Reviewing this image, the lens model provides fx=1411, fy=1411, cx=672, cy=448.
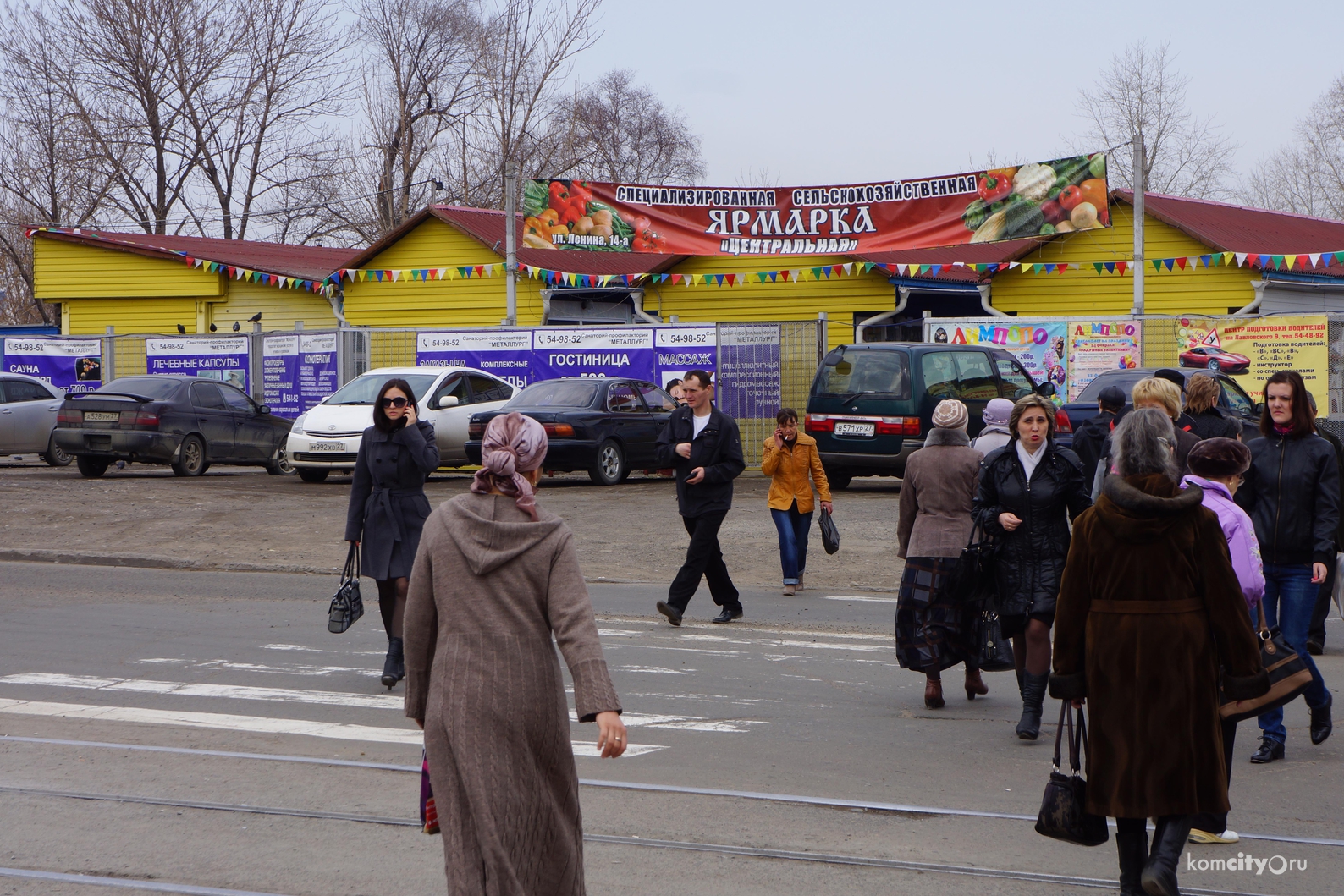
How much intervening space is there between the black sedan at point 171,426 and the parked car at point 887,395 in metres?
9.08

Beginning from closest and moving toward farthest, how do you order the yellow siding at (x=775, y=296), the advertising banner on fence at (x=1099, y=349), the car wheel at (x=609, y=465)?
the car wheel at (x=609, y=465)
the advertising banner on fence at (x=1099, y=349)
the yellow siding at (x=775, y=296)

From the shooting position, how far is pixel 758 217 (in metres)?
23.5

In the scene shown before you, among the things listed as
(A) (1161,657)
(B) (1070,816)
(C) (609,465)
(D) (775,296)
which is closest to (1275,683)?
(A) (1161,657)

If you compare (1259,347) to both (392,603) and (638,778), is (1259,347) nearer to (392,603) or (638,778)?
(392,603)

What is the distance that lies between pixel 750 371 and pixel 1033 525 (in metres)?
15.0

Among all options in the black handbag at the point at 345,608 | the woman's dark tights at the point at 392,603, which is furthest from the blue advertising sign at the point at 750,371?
the black handbag at the point at 345,608

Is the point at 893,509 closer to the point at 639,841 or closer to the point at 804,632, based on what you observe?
the point at 804,632

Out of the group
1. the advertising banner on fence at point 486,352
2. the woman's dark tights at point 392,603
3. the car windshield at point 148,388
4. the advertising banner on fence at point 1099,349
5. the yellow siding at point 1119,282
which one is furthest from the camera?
the yellow siding at point 1119,282

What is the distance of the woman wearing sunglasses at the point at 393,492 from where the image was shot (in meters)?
7.99

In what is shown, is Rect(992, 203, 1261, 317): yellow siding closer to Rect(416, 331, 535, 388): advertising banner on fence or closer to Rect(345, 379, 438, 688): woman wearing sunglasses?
Rect(416, 331, 535, 388): advertising banner on fence

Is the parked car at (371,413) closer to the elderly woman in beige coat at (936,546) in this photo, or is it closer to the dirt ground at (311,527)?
the dirt ground at (311,527)

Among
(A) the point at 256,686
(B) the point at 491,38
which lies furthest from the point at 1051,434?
(B) the point at 491,38

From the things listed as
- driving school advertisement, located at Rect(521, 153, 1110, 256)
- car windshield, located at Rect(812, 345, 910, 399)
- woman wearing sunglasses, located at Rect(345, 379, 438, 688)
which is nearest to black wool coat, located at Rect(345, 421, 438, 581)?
woman wearing sunglasses, located at Rect(345, 379, 438, 688)

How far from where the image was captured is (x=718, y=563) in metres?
10.3
